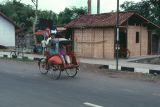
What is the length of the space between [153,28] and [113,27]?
5.09 m

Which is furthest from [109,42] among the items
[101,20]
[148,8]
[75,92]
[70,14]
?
[70,14]

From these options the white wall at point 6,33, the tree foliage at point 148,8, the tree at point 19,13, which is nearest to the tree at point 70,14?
the tree at point 19,13

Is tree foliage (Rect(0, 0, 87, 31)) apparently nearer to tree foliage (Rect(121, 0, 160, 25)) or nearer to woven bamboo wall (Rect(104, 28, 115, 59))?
tree foliage (Rect(121, 0, 160, 25))

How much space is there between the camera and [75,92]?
36.6ft

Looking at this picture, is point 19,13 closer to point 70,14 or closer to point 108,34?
point 70,14

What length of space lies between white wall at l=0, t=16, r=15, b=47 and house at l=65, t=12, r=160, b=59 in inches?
701

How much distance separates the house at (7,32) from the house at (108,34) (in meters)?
17.7

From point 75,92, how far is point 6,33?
118 feet

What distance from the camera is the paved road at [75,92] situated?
9391 millimetres

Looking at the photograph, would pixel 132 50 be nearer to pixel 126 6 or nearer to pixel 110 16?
pixel 110 16

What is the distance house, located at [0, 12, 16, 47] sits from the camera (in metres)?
45.1

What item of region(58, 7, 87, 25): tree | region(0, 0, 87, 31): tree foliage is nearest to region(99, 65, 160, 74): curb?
region(58, 7, 87, 25): tree

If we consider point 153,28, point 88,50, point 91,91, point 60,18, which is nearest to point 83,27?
point 88,50

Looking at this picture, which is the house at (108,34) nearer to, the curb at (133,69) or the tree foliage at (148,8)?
A: the curb at (133,69)
